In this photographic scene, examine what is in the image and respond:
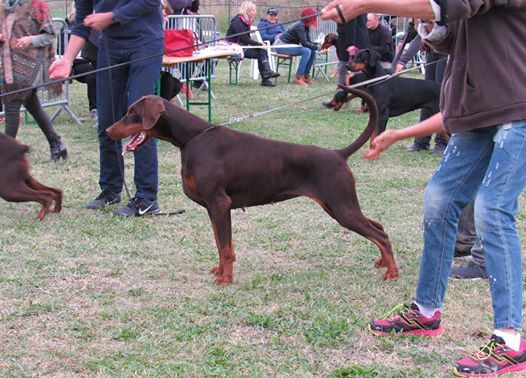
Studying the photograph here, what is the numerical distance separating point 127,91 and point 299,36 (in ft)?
36.4

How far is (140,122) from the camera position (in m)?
4.54

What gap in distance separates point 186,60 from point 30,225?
3643mm

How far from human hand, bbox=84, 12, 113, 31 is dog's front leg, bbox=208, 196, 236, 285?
5.73 feet

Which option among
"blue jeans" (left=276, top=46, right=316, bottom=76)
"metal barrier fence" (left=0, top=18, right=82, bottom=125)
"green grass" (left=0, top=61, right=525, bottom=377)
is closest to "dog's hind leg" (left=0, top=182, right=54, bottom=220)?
"green grass" (left=0, top=61, right=525, bottom=377)

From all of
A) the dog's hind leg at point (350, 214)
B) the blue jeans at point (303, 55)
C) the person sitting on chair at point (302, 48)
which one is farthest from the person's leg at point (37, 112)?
the blue jeans at point (303, 55)

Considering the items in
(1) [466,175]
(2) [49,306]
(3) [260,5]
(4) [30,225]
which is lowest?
(3) [260,5]

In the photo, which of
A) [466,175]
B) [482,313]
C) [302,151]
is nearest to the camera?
[466,175]

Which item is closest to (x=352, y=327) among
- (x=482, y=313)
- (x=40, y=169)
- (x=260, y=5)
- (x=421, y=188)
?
(x=482, y=313)

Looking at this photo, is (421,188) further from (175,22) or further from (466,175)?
(175,22)

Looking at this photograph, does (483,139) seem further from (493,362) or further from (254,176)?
(254,176)

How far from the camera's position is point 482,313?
12.4ft

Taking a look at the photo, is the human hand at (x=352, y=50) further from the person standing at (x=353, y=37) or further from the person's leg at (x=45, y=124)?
the person's leg at (x=45, y=124)

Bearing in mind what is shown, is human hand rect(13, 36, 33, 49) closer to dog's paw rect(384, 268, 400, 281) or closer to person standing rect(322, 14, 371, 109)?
dog's paw rect(384, 268, 400, 281)

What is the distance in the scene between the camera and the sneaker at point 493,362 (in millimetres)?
2986
